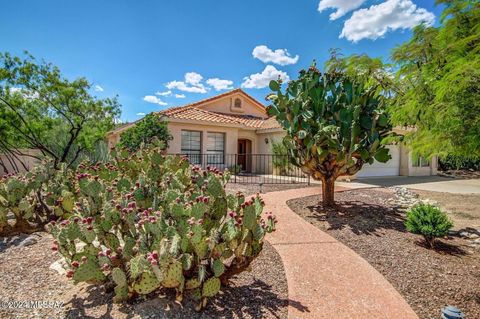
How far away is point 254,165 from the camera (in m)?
18.5

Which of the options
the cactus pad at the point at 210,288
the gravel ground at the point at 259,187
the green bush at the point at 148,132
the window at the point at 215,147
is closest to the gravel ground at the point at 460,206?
the gravel ground at the point at 259,187

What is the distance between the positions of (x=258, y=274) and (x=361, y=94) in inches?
208

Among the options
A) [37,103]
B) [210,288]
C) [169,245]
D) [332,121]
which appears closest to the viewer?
[169,245]

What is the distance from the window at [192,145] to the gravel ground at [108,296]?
12.0 m

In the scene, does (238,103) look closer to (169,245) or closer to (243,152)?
(243,152)

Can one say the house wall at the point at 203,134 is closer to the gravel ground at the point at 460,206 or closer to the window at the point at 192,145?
the window at the point at 192,145

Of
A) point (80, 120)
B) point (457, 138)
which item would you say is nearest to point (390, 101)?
point (457, 138)

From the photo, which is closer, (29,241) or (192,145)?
(29,241)

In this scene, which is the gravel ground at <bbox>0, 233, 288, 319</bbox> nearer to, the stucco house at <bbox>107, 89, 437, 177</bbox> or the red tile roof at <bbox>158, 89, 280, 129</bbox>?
the stucco house at <bbox>107, 89, 437, 177</bbox>

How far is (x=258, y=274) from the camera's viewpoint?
367cm

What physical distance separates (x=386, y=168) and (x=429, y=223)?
13.7 m

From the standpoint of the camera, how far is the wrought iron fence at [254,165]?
15.0 meters

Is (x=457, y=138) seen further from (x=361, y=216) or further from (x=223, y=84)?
(x=223, y=84)

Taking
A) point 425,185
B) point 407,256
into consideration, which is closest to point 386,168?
point 425,185
